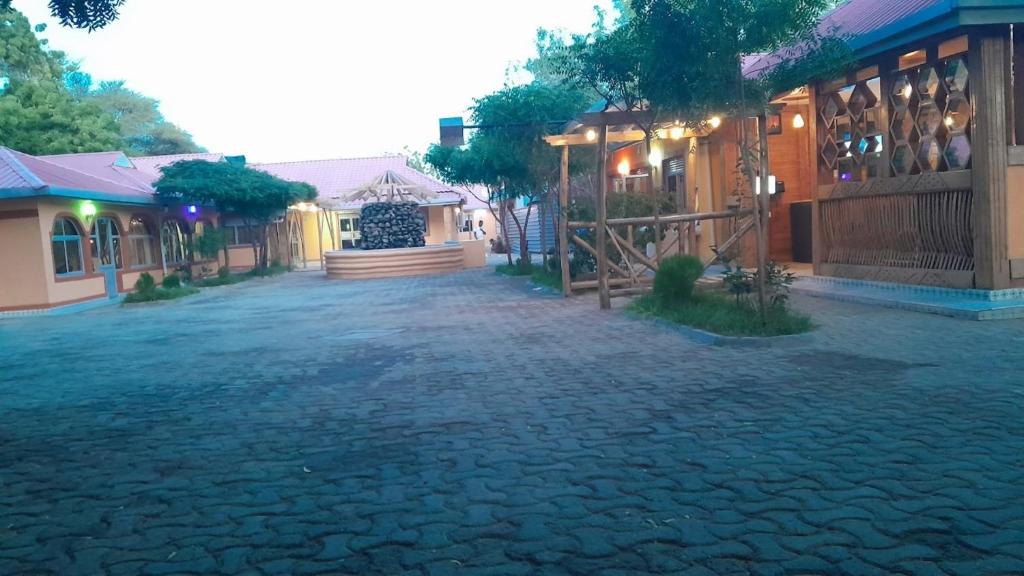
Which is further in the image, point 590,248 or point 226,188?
point 226,188

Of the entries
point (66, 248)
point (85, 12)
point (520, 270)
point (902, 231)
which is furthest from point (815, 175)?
point (66, 248)

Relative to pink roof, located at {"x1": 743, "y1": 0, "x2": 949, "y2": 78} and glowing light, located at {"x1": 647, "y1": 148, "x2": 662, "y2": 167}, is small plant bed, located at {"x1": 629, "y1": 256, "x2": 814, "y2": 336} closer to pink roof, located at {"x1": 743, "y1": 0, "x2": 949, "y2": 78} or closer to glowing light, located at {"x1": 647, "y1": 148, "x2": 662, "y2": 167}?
pink roof, located at {"x1": 743, "y1": 0, "x2": 949, "y2": 78}

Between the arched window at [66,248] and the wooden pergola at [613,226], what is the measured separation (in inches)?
519

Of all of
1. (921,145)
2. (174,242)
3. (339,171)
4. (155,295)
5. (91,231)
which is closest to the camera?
(921,145)

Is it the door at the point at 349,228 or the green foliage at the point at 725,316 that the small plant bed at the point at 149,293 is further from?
the door at the point at 349,228

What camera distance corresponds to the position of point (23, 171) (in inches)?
755

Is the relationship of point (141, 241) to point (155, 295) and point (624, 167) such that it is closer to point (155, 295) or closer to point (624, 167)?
point (155, 295)

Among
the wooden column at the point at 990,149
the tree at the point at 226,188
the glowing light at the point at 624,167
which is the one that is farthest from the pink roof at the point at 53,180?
the wooden column at the point at 990,149

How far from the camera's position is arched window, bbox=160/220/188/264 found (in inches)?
1099

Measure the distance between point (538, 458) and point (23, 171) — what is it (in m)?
19.0

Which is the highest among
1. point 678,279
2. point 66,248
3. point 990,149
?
point 990,149

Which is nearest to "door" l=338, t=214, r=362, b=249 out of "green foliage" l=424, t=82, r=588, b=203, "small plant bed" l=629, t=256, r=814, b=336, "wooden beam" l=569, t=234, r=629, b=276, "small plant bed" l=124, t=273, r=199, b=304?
"small plant bed" l=124, t=273, r=199, b=304

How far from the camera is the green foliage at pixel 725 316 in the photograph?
28.7 feet

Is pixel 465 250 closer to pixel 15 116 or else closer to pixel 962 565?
pixel 15 116
